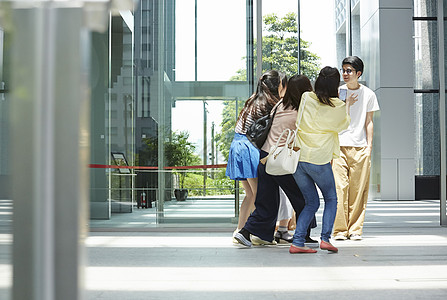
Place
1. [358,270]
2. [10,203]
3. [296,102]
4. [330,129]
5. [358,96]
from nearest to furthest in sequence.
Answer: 1. [10,203]
2. [358,270]
3. [330,129]
4. [296,102]
5. [358,96]

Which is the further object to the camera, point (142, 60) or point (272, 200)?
point (142, 60)

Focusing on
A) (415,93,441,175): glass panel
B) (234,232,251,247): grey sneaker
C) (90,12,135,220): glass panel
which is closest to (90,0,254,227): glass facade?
(90,12,135,220): glass panel

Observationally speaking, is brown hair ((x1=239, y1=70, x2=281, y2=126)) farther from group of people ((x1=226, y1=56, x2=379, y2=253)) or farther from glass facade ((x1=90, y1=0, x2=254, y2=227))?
glass facade ((x1=90, y1=0, x2=254, y2=227))

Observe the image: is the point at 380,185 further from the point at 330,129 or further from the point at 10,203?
the point at 10,203

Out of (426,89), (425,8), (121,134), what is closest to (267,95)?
(121,134)

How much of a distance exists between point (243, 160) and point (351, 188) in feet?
4.43

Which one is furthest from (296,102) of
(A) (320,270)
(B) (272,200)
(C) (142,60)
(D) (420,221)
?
(D) (420,221)

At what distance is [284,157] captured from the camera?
4.92 metres

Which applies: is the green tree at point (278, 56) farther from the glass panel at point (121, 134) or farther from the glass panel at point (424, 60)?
the glass panel at point (424, 60)

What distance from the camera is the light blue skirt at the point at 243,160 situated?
5.50 metres

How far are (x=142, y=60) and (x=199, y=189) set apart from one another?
1.75 metres

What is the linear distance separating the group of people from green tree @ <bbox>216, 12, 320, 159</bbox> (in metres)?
1.49

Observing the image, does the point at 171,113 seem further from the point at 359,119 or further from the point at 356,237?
the point at 356,237

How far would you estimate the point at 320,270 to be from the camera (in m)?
4.14
